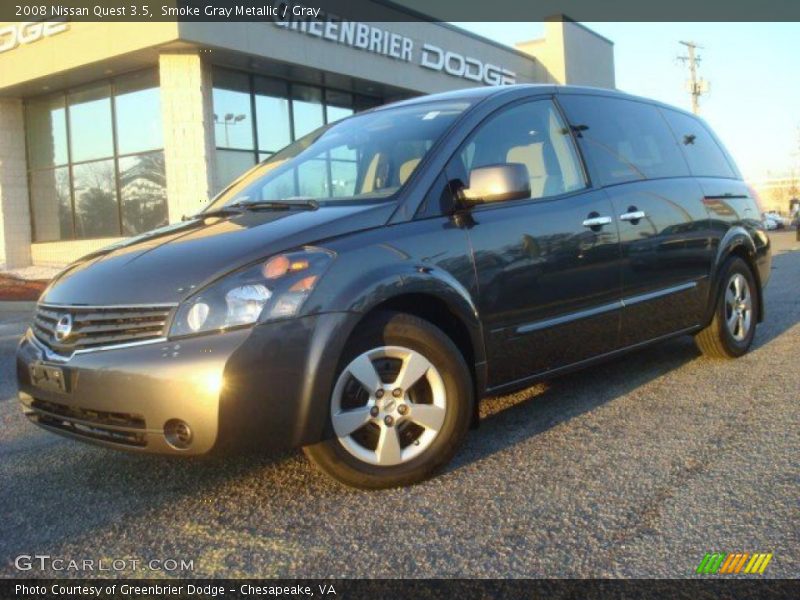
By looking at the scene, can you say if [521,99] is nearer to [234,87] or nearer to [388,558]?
[388,558]

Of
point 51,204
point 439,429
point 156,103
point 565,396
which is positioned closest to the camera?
point 439,429

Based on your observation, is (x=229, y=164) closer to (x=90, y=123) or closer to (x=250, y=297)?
(x=90, y=123)

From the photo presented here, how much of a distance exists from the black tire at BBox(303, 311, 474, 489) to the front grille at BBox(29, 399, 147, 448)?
0.66 metres

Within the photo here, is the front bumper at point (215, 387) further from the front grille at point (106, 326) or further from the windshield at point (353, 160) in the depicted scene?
the windshield at point (353, 160)

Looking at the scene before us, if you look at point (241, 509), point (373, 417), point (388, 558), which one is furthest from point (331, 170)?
point (388, 558)

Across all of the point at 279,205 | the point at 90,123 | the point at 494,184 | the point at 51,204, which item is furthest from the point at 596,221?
the point at 51,204

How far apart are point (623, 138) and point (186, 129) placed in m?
12.9

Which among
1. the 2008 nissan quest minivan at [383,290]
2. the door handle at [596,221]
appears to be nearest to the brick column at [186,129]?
the 2008 nissan quest minivan at [383,290]

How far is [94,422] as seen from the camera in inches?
115

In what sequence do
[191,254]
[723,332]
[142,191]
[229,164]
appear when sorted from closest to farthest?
1. [191,254]
2. [723,332]
3. [229,164]
4. [142,191]

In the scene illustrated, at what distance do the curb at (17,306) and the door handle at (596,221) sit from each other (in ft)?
A: 32.2

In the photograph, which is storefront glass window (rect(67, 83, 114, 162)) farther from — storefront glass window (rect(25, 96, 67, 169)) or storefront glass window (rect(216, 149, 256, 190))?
storefront glass window (rect(216, 149, 256, 190))

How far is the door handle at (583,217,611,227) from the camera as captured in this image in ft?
13.3

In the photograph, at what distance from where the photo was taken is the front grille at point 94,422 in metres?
2.80
